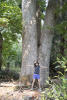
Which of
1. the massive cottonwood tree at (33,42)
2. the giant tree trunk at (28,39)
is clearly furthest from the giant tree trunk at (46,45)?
the giant tree trunk at (28,39)

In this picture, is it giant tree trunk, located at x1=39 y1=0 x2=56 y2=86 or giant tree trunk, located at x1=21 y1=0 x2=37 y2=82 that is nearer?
giant tree trunk, located at x1=21 y1=0 x2=37 y2=82

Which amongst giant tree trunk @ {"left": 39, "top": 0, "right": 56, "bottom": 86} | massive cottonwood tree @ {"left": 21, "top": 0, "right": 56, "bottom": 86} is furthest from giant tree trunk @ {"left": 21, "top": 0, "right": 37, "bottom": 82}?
giant tree trunk @ {"left": 39, "top": 0, "right": 56, "bottom": 86}

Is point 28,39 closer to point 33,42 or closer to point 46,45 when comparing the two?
point 33,42

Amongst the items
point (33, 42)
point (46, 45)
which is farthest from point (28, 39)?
point (46, 45)

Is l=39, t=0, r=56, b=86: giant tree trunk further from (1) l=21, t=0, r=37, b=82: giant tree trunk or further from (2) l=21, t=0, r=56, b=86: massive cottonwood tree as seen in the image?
(1) l=21, t=0, r=37, b=82: giant tree trunk

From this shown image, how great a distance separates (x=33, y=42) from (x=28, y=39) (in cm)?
35

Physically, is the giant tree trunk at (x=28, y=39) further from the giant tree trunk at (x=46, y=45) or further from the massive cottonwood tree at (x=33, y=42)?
the giant tree trunk at (x=46, y=45)

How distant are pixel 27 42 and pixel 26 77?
2.06 meters

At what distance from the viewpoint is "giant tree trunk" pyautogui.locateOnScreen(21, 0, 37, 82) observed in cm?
712

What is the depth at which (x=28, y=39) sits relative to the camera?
24.2 ft

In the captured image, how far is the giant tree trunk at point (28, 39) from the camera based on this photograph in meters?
7.12

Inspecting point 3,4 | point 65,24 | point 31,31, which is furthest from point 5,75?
point 65,24

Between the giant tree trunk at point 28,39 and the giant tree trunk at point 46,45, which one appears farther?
the giant tree trunk at point 46,45

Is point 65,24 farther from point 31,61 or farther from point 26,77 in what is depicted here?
point 26,77
